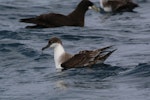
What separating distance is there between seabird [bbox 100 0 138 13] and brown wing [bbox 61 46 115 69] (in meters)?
8.98

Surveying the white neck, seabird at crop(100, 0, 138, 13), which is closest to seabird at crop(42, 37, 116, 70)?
the white neck

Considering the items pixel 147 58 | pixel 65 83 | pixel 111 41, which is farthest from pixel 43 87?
pixel 111 41

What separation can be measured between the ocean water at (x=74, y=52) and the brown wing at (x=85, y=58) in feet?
0.44

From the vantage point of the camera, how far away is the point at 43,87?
45.3 ft

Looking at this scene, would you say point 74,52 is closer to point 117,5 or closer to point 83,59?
point 83,59

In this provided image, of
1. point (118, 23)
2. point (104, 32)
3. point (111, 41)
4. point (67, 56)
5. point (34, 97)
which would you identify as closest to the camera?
point (34, 97)

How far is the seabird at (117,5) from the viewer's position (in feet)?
78.9

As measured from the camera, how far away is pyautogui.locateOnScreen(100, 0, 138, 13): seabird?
24.0 metres

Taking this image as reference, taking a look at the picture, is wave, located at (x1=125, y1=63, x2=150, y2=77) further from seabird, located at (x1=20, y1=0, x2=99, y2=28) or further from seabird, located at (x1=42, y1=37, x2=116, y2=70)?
seabird, located at (x1=20, y1=0, x2=99, y2=28)

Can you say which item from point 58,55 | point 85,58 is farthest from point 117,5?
point 85,58

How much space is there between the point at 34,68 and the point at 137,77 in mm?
2339

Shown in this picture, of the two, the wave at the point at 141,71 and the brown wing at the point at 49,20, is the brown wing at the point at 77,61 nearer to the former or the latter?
the wave at the point at 141,71

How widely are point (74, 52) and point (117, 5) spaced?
7.22 metres

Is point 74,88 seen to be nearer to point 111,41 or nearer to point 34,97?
point 34,97
